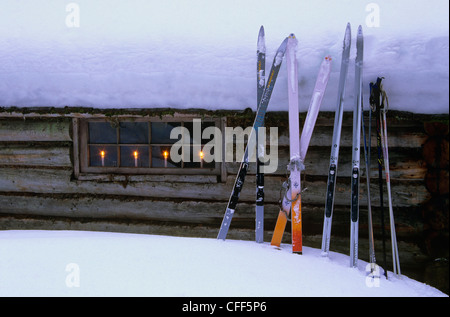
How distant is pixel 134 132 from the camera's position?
312 centimetres

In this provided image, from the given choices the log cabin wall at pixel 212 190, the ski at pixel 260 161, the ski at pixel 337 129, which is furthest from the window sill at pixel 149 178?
the ski at pixel 337 129

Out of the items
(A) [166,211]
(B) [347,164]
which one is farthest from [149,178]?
(B) [347,164]

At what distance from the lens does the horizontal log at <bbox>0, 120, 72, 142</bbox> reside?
123 inches

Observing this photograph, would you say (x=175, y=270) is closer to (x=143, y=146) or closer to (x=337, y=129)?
(x=143, y=146)

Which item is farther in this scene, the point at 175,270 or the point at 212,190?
the point at 212,190

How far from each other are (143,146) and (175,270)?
1.42 meters

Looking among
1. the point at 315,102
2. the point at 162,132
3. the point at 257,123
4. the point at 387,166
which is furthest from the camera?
the point at 162,132

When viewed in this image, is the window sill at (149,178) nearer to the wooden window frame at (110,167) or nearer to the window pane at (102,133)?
the wooden window frame at (110,167)

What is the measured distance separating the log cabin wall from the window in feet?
0.28

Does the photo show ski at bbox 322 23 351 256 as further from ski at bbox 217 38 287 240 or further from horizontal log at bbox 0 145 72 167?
horizontal log at bbox 0 145 72 167

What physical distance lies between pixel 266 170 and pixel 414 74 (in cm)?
137

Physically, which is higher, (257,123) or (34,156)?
(257,123)

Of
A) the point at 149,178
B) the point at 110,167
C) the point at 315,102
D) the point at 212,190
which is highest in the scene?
the point at 315,102
